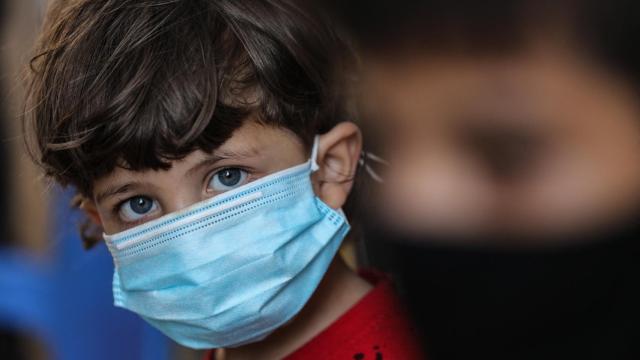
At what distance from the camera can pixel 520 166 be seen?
946 millimetres

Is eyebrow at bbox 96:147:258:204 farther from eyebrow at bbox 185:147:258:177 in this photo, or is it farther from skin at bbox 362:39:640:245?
skin at bbox 362:39:640:245

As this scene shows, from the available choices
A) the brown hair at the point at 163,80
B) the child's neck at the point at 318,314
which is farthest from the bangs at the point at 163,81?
the child's neck at the point at 318,314

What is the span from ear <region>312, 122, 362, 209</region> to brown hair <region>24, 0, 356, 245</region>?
4 cm

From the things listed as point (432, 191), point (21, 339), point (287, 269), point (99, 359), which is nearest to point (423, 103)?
point (432, 191)

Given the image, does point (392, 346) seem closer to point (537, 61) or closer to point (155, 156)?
point (155, 156)

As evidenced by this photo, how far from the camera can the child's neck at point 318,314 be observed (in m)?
1.71

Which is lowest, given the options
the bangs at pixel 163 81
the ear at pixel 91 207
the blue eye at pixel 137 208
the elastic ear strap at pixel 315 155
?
the blue eye at pixel 137 208

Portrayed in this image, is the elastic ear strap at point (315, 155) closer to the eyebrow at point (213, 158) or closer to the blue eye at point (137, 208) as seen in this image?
the eyebrow at point (213, 158)

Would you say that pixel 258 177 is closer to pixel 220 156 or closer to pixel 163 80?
pixel 220 156

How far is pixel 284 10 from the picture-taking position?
5.56ft

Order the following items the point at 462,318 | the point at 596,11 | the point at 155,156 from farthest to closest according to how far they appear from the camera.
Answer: the point at 155,156 < the point at 462,318 < the point at 596,11

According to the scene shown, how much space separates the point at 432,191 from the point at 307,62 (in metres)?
0.74

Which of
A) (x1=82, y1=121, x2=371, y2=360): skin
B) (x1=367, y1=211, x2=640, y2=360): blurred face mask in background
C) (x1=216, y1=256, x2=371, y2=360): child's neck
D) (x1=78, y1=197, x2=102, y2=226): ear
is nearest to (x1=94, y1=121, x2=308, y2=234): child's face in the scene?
(x1=82, y1=121, x2=371, y2=360): skin

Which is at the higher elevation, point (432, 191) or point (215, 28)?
point (215, 28)
